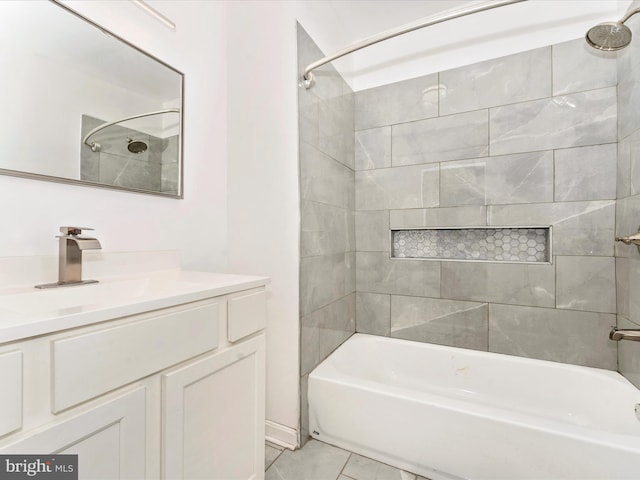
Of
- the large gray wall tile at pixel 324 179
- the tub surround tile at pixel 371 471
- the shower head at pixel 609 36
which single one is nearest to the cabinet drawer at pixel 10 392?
the large gray wall tile at pixel 324 179

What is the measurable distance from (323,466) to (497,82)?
2322 mm

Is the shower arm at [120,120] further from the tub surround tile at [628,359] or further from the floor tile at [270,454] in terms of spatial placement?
the tub surround tile at [628,359]

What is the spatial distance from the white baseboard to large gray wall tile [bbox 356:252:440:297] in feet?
3.30

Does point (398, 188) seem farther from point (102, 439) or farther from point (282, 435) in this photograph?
point (102, 439)

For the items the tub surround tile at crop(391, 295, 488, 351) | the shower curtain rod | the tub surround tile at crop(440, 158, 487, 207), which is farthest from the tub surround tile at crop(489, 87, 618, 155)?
the tub surround tile at crop(391, 295, 488, 351)

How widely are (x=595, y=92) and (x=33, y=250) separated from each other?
2.62 metres

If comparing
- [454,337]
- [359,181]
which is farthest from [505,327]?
[359,181]

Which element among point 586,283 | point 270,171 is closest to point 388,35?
point 270,171

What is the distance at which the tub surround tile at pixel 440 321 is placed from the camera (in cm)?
186

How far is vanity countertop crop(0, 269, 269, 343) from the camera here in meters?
0.58

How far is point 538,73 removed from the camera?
1.71 meters

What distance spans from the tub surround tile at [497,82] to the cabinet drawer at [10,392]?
2.20m

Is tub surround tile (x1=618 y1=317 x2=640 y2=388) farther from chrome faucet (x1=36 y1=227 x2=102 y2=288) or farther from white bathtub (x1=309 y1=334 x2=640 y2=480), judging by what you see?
chrome faucet (x1=36 y1=227 x2=102 y2=288)

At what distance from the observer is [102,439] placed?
681mm
